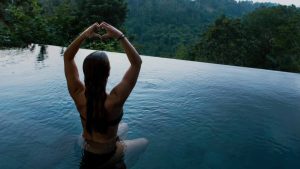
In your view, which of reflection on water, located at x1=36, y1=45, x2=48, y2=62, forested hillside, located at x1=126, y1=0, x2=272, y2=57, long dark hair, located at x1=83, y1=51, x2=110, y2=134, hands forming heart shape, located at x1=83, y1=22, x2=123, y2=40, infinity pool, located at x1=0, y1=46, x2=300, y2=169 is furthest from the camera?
forested hillside, located at x1=126, y1=0, x2=272, y2=57

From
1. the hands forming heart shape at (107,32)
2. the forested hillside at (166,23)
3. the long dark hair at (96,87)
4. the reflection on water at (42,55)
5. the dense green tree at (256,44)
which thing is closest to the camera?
the long dark hair at (96,87)

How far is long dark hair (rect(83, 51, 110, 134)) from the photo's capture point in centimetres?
224

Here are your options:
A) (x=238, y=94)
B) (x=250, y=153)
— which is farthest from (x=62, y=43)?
(x=250, y=153)

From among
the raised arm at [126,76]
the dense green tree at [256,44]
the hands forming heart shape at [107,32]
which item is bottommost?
the dense green tree at [256,44]

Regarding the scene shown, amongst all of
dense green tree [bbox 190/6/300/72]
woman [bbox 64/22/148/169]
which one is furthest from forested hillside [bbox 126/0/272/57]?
woman [bbox 64/22/148/169]

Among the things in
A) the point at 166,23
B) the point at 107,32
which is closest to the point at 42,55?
the point at 107,32

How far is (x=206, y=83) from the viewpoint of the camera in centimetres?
681

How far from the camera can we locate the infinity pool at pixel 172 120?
3279 millimetres

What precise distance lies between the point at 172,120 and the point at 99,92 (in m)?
2.28

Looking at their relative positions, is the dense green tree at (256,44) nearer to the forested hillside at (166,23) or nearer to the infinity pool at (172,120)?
the infinity pool at (172,120)

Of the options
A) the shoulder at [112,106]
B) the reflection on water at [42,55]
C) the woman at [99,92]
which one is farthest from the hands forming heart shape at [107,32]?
the reflection on water at [42,55]

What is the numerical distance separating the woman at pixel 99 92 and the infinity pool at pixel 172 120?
1.58ft

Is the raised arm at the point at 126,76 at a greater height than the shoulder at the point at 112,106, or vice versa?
the raised arm at the point at 126,76

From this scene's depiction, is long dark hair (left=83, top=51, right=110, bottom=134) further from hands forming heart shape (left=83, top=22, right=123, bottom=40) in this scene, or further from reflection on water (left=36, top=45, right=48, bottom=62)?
reflection on water (left=36, top=45, right=48, bottom=62)
